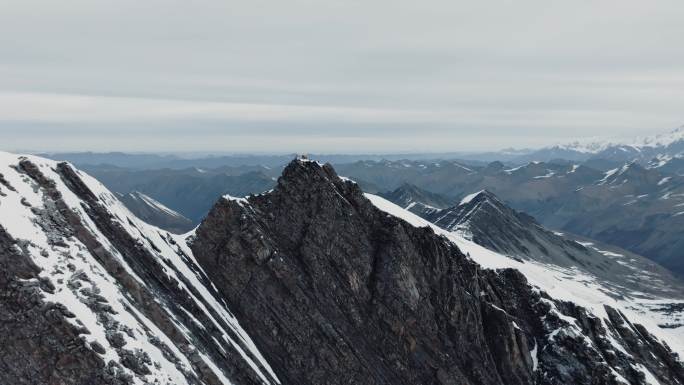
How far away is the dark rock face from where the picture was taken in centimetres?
8356

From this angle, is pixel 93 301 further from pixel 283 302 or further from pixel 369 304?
pixel 369 304

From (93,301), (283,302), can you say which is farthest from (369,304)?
(93,301)

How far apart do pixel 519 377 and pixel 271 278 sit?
141ft

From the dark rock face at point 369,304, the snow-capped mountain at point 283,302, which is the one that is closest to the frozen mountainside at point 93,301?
the snow-capped mountain at point 283,302

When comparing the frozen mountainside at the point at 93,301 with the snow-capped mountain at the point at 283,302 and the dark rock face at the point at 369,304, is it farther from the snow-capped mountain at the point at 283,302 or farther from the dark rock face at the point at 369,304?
the dark rock face at the point at 369,304

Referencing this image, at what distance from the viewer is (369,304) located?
289 feet

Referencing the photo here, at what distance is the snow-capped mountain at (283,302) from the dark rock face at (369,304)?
0.22 metres

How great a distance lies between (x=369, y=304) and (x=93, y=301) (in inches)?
1675

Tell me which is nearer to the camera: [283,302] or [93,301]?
[93,301]

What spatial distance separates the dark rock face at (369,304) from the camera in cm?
8356

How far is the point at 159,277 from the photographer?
76.2 meters

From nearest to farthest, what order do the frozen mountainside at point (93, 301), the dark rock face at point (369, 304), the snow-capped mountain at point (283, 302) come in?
1. the frozen mountainside at point (93, 301)
2. the snow-capped mountain at point (283, 302)
3. the dark rock face at point (369, 304)

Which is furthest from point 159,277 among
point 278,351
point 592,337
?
point 592,337

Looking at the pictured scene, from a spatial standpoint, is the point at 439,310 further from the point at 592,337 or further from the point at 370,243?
the point at 592,337
